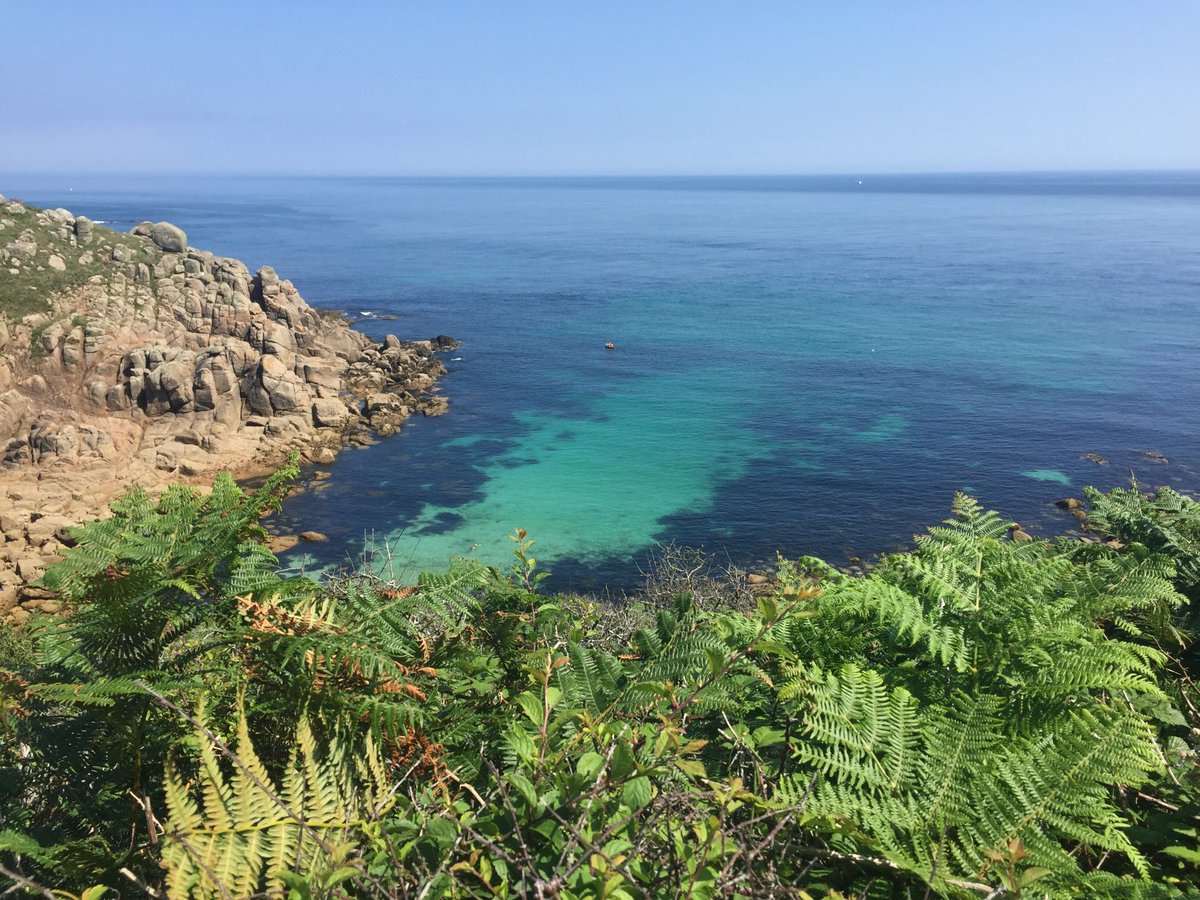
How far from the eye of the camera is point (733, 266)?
95.8 meters

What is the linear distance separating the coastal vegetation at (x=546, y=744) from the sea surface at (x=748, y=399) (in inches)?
296

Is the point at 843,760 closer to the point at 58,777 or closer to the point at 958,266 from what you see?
the point at 58,777

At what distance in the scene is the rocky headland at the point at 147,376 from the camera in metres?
29.3

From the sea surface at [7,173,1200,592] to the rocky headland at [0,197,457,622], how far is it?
146 inches

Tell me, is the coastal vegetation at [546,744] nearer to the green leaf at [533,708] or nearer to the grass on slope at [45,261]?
the green leaf at [533,708]

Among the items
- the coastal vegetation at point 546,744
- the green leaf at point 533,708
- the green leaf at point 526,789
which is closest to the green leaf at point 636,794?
the coastal vegetation at point 546,744

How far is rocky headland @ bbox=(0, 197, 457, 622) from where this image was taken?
29.3 meters

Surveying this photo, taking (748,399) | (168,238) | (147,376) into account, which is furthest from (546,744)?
(168,238)

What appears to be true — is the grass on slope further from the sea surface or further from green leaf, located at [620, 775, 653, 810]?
green leaf, located at [620, 775, 653, 810]

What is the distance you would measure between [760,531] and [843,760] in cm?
2698

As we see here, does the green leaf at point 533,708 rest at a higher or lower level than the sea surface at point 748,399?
higher

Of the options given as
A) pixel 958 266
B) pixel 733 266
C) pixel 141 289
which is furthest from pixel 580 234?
pixel 141 289

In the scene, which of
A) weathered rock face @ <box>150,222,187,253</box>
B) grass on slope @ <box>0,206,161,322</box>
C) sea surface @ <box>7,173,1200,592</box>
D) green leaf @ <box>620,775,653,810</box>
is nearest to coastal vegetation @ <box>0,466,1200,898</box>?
green leaf @ <box>620,775,653,810</box>

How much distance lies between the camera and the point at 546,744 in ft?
7.82
